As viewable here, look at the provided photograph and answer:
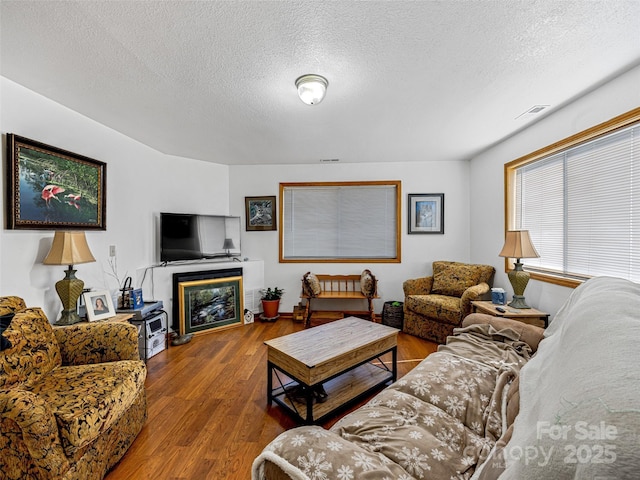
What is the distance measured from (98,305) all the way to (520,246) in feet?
13.2

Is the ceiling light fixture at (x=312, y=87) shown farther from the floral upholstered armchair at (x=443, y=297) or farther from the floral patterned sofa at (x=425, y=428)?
the floral upholstered armchair at (x=443, y=297)

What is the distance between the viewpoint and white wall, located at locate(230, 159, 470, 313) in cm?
407

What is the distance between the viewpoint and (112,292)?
9.30 ft

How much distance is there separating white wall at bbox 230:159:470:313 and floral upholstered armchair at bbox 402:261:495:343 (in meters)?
0.42

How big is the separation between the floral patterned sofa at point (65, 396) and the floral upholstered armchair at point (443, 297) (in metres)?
2.91

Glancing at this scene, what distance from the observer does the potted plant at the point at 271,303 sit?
3992 mm

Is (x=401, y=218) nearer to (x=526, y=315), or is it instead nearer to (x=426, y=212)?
(x=426, y=212)

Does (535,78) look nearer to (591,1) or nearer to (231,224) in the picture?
(591,1)

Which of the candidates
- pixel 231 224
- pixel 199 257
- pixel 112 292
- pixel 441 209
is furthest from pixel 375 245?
pixel 112 292

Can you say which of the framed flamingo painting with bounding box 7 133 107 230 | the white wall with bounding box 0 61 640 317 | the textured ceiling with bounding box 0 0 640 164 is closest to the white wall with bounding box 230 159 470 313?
the white wall with bounding box 0 61 640 317

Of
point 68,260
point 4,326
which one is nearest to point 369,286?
point 68,260

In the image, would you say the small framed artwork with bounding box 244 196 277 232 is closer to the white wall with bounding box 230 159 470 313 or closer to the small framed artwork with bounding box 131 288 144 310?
the white wall with bounding box 230 159 470 313

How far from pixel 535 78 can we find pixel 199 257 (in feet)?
13.1

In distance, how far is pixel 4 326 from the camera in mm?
1458
